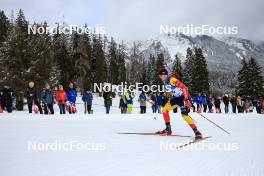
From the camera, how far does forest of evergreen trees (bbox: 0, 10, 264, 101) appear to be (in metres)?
35.0

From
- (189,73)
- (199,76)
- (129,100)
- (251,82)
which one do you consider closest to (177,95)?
(129,100)

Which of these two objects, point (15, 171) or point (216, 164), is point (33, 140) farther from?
point (216, 164)

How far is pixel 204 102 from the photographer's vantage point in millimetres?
23812

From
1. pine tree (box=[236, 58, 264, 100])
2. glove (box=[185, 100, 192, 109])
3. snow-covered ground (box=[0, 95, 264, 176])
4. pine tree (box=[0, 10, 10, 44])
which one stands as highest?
pine tree (box=[0, 10, 10, 44])

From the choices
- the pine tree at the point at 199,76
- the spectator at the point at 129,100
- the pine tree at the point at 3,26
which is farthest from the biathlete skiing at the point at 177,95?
the pine tree at the point at 199,76

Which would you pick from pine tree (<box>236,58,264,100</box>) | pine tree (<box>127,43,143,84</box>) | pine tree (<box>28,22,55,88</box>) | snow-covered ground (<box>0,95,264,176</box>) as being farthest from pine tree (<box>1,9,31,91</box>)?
pine tree (<box>127,43,143,84</box>)

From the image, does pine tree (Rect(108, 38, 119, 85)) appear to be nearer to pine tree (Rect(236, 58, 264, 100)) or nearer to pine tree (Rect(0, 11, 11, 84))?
pine tree (Rect(0, 11, 11, 84))

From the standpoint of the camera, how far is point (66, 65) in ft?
197

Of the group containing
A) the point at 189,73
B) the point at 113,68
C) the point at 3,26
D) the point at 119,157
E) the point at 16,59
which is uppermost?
the point at 3,26

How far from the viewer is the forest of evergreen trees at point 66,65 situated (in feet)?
115

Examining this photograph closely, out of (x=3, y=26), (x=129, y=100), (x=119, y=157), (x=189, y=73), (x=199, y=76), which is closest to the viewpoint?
(x=119, y=157)

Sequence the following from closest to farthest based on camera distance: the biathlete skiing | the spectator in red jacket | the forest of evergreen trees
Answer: the biathlete skiing, the spectator in red jacket, the forest of evergreen trees

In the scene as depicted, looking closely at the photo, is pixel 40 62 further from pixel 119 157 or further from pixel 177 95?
pixel 119 157

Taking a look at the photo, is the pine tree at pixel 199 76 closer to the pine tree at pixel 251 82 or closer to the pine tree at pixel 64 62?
the pine tree at pixel 251 82
